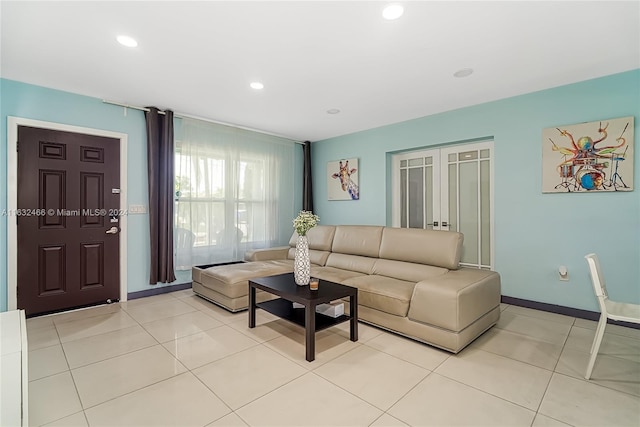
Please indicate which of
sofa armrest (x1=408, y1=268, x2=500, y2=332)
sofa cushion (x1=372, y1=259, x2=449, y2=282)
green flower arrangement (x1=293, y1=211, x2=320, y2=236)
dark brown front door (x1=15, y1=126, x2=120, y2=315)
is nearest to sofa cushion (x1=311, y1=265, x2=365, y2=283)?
sofa cushion (x1=372, y1=259, x2=449, y2=282)

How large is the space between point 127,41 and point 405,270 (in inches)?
133

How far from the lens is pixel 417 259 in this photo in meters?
3.34

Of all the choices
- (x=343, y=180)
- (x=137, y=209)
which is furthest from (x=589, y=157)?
(x=137, y=209)

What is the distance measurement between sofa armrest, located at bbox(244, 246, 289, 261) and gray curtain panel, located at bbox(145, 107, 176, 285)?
1.07 meters

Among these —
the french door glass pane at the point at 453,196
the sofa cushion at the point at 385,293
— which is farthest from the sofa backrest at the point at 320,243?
the french door glass pane at the point at 453,196

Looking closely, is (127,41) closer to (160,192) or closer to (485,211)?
(160,192)

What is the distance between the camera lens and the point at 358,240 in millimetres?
3980

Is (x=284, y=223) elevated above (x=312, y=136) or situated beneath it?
situated beneath

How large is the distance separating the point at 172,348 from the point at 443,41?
3.43m

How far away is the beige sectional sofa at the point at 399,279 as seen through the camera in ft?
8.05

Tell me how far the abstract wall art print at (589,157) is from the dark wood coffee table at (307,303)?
266cm

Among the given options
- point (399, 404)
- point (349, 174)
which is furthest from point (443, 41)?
point (349, 174)

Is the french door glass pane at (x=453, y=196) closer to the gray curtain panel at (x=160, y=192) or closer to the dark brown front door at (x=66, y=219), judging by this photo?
the gray curtain panel at (x=160, y=192)

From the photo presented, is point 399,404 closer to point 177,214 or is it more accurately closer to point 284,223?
point 177,214
